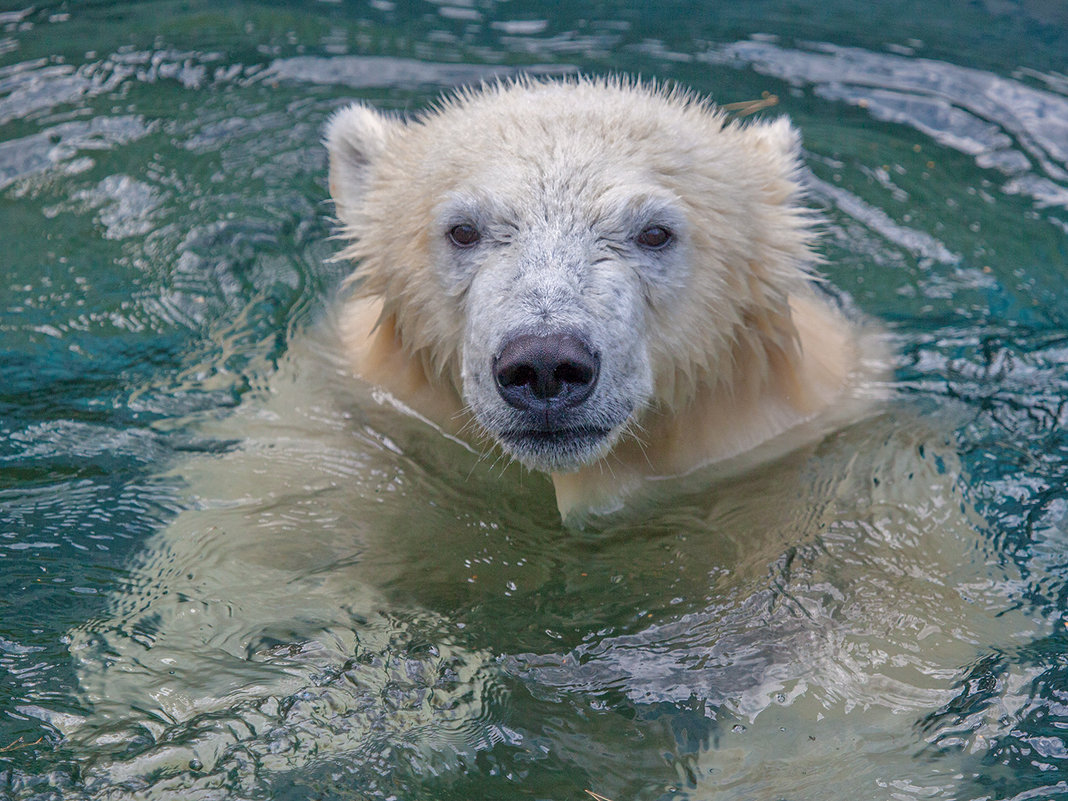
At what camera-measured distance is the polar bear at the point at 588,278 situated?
302cm

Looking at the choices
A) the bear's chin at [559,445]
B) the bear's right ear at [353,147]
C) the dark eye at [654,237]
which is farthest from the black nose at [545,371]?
the bear's right ear at [353,147]

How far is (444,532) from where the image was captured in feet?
12.4

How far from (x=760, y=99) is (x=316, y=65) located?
8.40ft

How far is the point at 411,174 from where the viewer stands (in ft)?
11.8

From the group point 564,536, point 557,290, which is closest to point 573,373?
point 557,290

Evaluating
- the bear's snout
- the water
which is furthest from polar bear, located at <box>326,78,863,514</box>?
the water

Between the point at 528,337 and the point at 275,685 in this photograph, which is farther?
the point at 275,685

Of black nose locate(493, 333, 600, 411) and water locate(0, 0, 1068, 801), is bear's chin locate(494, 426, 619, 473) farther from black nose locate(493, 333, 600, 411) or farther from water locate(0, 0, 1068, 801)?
water locate(0, 0, 1068, 801)

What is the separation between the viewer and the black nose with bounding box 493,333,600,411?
279 cm

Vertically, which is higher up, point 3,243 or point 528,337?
point 528,337

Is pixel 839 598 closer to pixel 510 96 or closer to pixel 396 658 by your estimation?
pixel 396 658

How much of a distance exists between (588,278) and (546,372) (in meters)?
0.36

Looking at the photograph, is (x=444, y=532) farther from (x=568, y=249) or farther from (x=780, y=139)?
(x=780, y=139)

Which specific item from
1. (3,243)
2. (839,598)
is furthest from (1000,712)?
(3,243)
